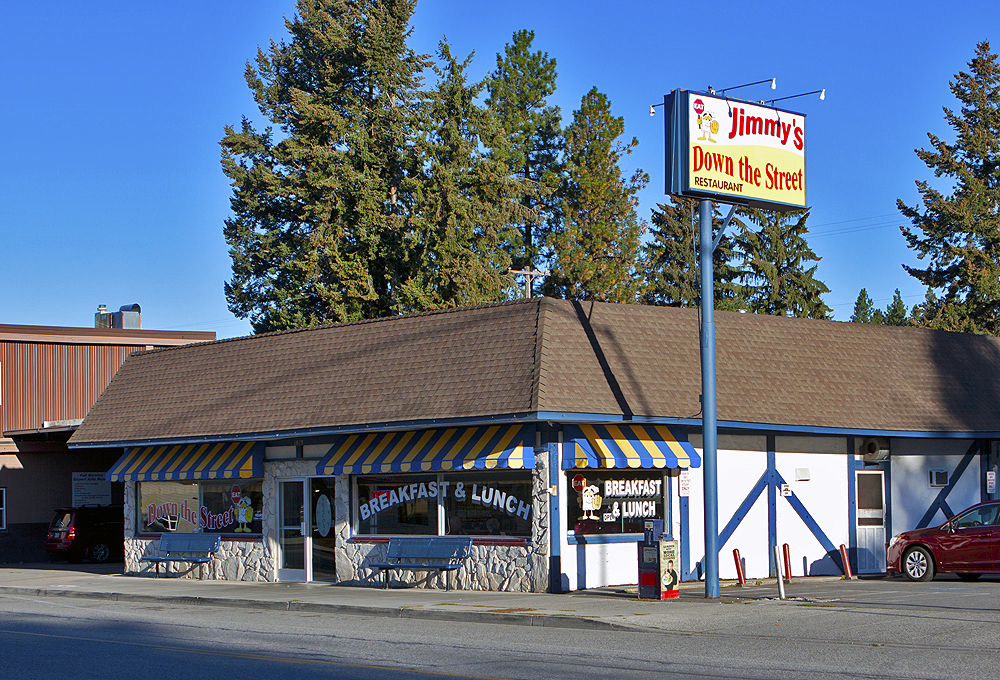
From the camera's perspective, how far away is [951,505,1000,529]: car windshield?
21.0m

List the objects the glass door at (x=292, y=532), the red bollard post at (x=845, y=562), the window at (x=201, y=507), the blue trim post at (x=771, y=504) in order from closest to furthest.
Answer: the red bollard post at (x=845, y=562) → the blue trim post at (x=771, y=504) → the glass door at (x=292, y=532) → the window at (x=201, y=507)

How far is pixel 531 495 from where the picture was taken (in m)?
20.2

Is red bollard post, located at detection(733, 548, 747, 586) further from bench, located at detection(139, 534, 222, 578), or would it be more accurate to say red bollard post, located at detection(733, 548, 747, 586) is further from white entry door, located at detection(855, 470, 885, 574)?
bench, located at detection(139, 534, 222, 578)

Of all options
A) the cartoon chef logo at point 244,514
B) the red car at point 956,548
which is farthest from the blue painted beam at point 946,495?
the cartoon chef logo at point 244,514

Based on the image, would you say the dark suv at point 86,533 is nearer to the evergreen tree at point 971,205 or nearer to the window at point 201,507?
the window at point 201,507

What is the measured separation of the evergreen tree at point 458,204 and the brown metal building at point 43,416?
10.5 m

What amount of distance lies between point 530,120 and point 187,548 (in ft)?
113

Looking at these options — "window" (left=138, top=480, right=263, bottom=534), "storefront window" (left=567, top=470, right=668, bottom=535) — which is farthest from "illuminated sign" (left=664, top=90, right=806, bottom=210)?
"window" (left=138, top=480, right=263, bottom=534)

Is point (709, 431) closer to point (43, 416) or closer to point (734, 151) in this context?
point (734, 151)

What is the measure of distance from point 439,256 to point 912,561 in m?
22.7

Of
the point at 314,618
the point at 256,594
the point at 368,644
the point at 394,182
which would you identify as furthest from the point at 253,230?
the point at 368,644

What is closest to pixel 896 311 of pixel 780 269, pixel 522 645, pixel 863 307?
pixel 863 307

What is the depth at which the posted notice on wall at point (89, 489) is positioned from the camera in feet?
115

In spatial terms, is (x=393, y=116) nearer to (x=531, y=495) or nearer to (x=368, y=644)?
(x=531, y=495)
